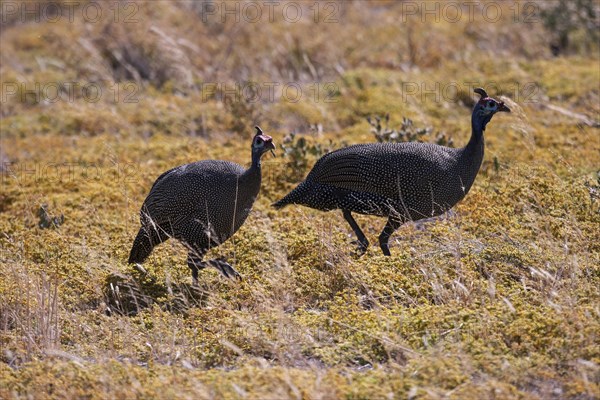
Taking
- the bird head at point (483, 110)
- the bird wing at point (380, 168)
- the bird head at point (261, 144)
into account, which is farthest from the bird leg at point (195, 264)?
the bird head at point (483, 110)

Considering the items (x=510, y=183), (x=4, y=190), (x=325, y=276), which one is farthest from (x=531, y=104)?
(x=4, y=190)

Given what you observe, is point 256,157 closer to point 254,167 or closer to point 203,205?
point 254,167

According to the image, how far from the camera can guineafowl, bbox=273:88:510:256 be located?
6.50m

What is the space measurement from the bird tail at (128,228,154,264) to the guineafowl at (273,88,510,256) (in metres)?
1.15

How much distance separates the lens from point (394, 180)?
653cm

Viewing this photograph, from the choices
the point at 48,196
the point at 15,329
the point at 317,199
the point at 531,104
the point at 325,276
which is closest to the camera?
the point at 15,329

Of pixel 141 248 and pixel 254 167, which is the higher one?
pixel 254 167

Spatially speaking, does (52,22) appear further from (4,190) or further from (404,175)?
(404,175)

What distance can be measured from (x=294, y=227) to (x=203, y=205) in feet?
3.64

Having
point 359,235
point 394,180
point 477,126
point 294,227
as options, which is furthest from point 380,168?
point 294,227

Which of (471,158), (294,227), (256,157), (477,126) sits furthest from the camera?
(294,227)

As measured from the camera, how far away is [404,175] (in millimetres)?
6508

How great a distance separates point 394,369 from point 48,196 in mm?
4820

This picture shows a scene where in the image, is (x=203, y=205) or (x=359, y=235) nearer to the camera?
(x=203, y=205)
